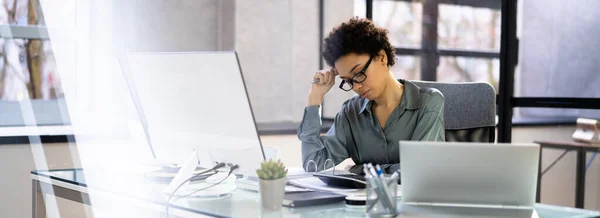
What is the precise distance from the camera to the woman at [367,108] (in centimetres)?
228

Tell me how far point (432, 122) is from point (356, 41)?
345 mm

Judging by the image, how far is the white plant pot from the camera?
5.49 feet

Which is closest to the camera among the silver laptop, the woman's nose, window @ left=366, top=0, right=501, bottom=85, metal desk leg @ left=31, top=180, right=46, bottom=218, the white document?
the silver laptop

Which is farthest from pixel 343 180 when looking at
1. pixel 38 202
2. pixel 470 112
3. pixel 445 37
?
pixel 445 37

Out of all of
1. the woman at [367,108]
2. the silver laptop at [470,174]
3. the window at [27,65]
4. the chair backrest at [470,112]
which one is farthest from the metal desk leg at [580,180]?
the window at [27,65]

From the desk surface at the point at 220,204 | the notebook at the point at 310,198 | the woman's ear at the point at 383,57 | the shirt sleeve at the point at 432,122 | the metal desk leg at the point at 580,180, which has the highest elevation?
the woman's ear at the point at 383,57

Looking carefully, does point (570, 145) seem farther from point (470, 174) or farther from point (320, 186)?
point (470, 174)

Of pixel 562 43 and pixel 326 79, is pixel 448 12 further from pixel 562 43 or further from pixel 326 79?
pixel 326 79

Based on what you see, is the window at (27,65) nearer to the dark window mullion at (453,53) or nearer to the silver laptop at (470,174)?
the dark window mullion at (453,53)

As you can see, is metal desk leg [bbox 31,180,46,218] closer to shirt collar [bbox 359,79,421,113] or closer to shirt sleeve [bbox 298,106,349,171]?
shirt sleeve [bbox 298,106,349,171]

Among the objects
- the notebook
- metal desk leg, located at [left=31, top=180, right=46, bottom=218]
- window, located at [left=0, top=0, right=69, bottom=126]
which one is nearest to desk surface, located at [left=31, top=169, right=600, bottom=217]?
the notebook

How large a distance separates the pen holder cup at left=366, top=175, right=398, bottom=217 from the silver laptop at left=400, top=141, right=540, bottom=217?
50 millimetres

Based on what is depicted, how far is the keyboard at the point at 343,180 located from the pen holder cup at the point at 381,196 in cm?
28

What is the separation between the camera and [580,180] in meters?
3.38
